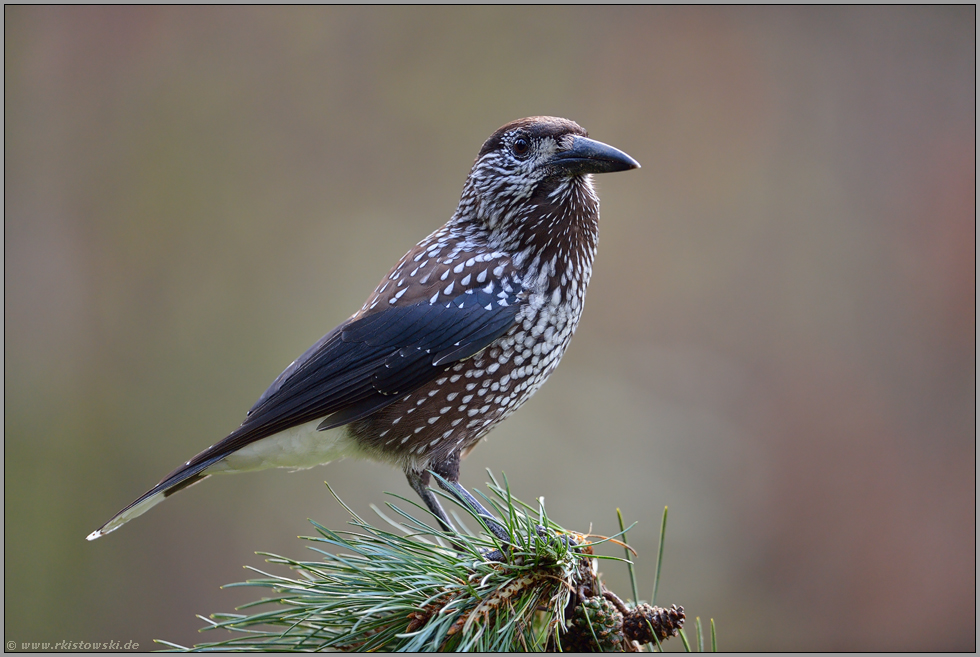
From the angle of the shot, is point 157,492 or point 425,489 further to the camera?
point 425,489

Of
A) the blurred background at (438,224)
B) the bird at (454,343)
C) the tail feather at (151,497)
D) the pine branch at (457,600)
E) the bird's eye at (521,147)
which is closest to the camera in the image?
the pine branch at (457,600)

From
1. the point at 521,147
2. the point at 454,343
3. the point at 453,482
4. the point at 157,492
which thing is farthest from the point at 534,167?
the point at 157,492

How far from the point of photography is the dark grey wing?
2.05 metres

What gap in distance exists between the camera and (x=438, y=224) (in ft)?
15.3

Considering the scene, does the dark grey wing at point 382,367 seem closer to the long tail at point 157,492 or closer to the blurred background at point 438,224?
the long tail at point 157,492

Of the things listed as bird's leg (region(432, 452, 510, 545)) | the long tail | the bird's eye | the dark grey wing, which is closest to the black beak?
the bird's eye

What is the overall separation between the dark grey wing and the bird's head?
34 centimetres

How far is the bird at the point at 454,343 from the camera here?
6.80 ft

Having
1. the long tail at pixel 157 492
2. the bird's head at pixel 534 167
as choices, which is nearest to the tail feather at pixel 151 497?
the long tail at pixel 157 492

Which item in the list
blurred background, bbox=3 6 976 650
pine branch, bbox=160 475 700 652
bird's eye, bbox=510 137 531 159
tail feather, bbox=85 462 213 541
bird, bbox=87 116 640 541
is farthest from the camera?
blurred background, bbox=3 6 976 650

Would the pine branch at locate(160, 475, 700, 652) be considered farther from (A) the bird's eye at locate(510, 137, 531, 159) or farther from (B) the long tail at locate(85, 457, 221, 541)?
(A) the bird's eye at locate(510, 137, 531, 159)

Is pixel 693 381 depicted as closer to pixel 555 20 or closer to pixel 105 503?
pixel 555 20

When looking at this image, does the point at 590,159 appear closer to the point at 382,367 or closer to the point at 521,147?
the point at 521,147

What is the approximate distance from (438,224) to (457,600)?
346 centimetres
